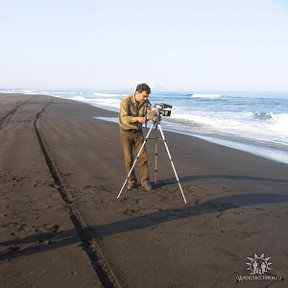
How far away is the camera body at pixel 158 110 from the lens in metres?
6.49

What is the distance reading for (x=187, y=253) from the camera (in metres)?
4.38

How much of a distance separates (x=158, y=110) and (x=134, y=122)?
48 centimetres

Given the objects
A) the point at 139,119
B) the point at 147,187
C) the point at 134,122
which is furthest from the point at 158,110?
the point at 147,187

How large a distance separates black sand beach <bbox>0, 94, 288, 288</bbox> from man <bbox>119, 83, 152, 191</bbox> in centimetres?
31

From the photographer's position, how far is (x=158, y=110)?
257 inches

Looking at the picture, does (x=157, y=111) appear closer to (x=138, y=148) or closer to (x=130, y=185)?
A: (x=138, y=148)

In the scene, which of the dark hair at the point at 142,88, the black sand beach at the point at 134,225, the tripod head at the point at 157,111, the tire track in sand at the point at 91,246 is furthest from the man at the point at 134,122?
the tire track in sand at the point at 91,246

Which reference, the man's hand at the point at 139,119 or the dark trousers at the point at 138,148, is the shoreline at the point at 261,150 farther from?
the man's hand at the point at 139,119

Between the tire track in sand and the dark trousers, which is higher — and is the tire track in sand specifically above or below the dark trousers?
below

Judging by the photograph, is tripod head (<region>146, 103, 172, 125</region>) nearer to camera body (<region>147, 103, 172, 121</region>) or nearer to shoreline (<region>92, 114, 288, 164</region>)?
camera body (<region>147, 103, 172, 121</region>)

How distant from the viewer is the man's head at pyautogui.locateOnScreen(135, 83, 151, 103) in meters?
6.54

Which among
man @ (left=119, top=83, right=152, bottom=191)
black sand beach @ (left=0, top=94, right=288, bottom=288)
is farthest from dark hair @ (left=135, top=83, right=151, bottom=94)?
black sand beach @ (left=0, top=94, right=288, bottom=288)

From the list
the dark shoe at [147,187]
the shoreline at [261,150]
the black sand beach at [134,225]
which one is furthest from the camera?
the shoreline at [261,150]

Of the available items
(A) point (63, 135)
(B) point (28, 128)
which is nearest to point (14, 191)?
(A) point (63, 135)
